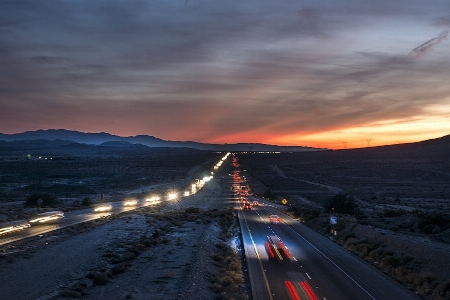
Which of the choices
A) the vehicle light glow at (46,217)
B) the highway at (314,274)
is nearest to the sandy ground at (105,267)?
the highway at (314,274)

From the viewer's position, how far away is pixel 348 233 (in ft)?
134

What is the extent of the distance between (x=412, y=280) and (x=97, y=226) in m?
27.3

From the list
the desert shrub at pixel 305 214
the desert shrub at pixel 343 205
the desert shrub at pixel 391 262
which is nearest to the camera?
the desert shrub at pixel 391 262

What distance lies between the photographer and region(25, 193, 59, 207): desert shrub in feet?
215

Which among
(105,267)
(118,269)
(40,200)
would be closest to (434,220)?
(118,269)

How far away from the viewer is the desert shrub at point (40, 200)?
6551 centimetres

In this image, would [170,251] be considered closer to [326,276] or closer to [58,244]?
[58,244]

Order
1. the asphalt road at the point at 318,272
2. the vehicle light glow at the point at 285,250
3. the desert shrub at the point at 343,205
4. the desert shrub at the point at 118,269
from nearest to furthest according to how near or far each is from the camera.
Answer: the asphalt road at the point at 318,272, the desert shrub at the point at 118,269, the vehicle light glow at the point at 285,250, the desert shrub at the point at 343,205

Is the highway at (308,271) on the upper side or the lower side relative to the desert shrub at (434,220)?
lower

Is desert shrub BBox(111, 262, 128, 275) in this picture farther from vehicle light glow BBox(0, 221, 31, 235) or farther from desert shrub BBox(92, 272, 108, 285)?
vehicle light glow BBox(0, 221, 31, 235)

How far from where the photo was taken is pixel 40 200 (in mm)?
64500

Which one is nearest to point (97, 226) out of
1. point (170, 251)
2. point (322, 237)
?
point (170, 251)

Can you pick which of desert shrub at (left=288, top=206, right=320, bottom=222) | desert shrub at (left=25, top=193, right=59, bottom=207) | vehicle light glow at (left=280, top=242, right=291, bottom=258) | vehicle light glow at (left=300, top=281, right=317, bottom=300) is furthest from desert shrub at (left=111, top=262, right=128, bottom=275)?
desert shrub at (left=25, top=193, right=59, bottom=207)

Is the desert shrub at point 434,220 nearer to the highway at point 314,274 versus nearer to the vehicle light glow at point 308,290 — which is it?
the highway at point 314,274
